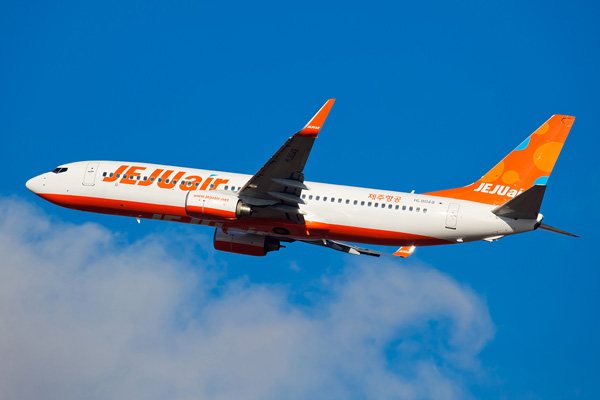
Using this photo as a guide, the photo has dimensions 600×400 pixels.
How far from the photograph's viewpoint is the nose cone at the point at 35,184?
51969 mm

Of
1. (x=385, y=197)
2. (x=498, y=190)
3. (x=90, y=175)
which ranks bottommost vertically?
(x=385, y=197)

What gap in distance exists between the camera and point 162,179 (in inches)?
1937

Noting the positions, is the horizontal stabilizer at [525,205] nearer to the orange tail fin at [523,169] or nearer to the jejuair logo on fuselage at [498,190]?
the orange tail fin at [523,169]

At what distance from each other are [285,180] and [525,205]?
41.7ft

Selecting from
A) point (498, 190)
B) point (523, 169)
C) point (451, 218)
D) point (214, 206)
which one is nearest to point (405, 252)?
point (451, 218)

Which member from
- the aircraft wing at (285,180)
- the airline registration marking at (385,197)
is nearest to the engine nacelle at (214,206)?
the aircraft wing at (285,180)

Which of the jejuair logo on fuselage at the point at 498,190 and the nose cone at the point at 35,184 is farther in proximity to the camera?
the nose cone at the point at 35,184

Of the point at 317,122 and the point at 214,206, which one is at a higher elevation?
the point at 317,122

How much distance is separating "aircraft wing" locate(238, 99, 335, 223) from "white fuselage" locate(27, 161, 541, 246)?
3.34ft

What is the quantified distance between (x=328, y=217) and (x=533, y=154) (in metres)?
12.9

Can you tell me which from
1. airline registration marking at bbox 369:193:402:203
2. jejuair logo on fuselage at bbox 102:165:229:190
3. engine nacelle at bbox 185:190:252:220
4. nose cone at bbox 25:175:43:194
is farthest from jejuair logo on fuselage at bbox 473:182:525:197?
nose cone at bbox 25:175:43:194

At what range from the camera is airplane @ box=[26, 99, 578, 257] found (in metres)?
45.1

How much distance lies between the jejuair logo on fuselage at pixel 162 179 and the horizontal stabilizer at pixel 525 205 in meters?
16.1

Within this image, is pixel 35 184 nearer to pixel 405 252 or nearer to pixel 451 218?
pixel 405 252
